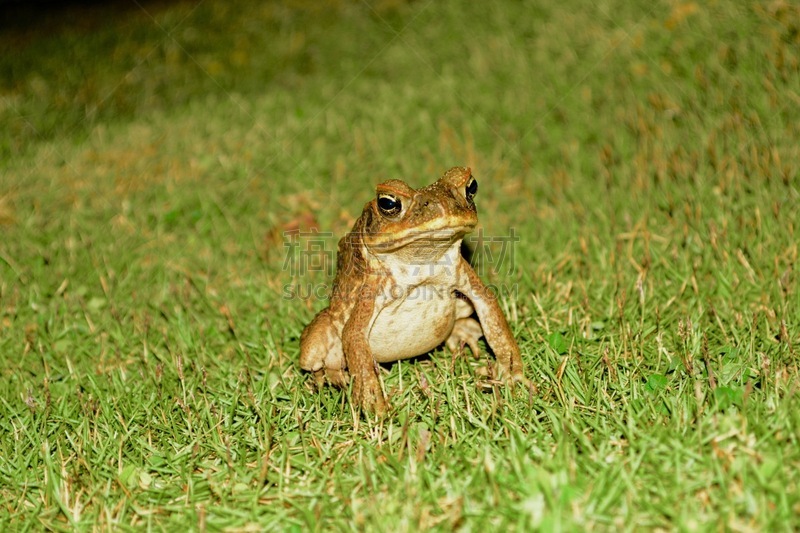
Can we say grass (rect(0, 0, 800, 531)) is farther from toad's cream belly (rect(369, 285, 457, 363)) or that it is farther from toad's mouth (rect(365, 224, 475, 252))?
toad's mouth (rect(365, 224, 475, 252))

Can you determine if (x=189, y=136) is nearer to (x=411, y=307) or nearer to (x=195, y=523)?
(x=411, y=307)

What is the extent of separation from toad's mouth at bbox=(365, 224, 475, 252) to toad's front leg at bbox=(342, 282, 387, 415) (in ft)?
0.84

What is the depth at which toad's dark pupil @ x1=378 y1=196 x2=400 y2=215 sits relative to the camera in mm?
2963

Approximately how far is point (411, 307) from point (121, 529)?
1.61m

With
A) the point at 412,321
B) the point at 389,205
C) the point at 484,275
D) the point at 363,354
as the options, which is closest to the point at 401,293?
the point at 412,321

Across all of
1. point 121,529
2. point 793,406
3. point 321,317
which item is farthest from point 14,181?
point 793,406

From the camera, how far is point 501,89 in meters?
6.68

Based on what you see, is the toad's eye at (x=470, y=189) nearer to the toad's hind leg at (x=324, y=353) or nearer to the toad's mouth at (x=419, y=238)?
the toad's mouth at (x=419, y=238)

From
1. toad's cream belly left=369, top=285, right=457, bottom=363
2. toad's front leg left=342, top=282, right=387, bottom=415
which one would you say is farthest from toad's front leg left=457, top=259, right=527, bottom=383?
toad's front leg left=342, top=282, right=387, bottom=415

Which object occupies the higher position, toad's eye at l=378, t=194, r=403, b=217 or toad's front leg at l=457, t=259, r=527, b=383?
toad's eye at l=378, t=194, r=403, b=217

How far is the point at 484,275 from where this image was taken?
4336mm

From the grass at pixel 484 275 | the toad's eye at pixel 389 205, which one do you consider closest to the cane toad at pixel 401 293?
the toad's eye at pixel 389 205

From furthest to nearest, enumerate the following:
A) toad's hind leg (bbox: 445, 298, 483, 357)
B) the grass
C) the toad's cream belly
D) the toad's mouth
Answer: toad's hind leg (bbox: 445, 298, 483, 357) → the toad's cream belly → the toad's mouth → the grass

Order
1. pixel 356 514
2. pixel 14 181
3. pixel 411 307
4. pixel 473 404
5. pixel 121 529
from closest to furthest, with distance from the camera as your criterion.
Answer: pixel 356 514
pixel 121 529
pixel 473 404
pixel 411 307
pixel 14 181
